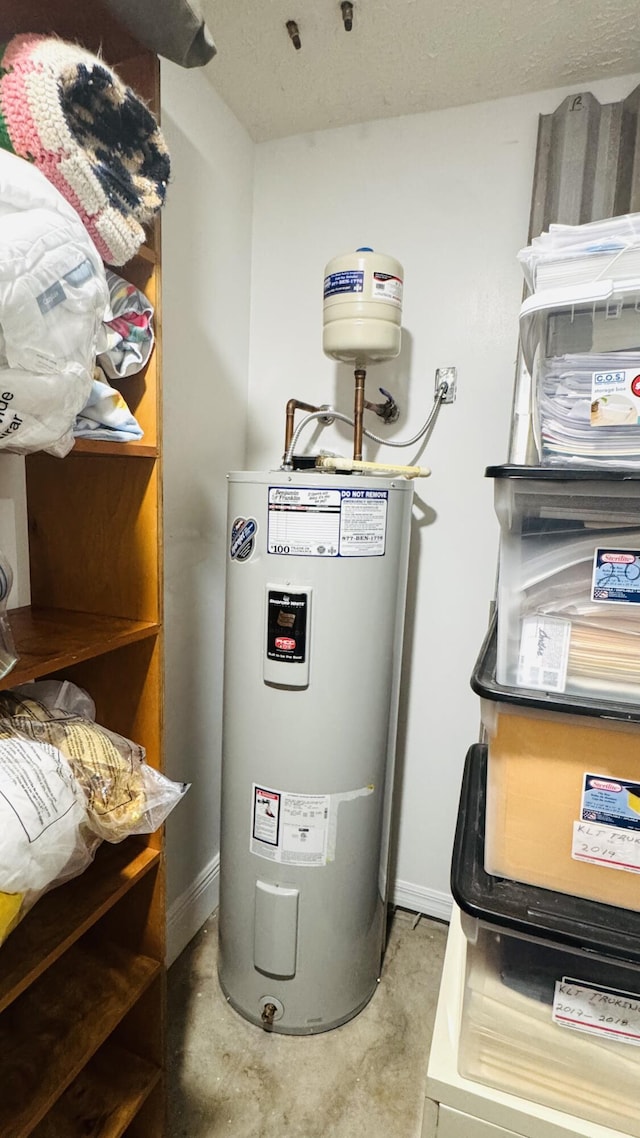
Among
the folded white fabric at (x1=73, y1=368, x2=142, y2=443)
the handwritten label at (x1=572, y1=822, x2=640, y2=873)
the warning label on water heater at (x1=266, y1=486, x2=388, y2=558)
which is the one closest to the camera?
the handwritten label at (x1=572, y1=822, x2=640, y2=873)

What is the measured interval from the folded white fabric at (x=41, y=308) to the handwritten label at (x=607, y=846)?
788 millimetres

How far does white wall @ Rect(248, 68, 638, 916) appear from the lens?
1452 millimetres

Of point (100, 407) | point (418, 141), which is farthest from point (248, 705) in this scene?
point (418, 141)

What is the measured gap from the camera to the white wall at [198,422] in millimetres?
1356

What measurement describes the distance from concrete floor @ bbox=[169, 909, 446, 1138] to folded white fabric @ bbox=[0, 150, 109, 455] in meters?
1.38

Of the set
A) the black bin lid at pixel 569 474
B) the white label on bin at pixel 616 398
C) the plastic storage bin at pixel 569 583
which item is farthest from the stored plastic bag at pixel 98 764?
the white label on bin at pixel 616 398

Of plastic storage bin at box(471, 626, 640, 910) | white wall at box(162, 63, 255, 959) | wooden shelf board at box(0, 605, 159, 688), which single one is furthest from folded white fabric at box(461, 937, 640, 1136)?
white wall at box(162, 63, 255, 959)

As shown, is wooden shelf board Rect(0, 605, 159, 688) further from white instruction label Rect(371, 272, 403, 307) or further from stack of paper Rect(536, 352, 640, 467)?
white instruction label Rect(371, 272, 403, 307)

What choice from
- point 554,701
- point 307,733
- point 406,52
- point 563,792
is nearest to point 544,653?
point 554,701

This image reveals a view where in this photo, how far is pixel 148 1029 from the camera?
109 centimetres

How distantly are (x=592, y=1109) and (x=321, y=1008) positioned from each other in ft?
2.67

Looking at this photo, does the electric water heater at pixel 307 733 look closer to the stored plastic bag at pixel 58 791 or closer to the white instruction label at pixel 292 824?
the white instruction label at pixel 292 824

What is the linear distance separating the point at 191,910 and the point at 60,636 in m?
1.14

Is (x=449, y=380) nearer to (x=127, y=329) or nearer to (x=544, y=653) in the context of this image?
(x=127, y=329)
